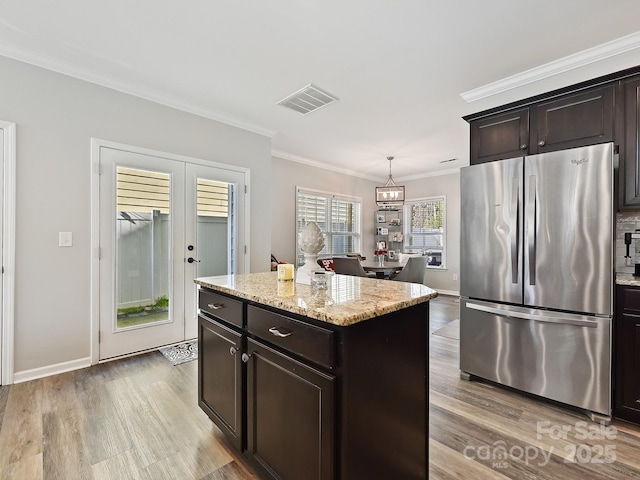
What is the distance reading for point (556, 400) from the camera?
2.20 meters

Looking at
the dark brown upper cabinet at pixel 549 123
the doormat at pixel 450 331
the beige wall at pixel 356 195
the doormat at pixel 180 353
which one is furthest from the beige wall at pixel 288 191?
the dark brown upper cabinet at pixel 549 123

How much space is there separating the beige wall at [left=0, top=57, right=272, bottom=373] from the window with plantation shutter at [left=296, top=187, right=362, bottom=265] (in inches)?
124

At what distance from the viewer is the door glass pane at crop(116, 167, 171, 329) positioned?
3033 mm

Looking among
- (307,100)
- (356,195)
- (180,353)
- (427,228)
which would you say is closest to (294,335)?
(180,353)

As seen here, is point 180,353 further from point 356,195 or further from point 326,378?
point 356,195

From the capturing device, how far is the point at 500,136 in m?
2.72

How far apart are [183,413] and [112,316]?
1442mm

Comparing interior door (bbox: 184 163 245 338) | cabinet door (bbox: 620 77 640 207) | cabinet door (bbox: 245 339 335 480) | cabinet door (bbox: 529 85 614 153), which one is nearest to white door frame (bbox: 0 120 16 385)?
interior door (bbox: 184 163 245 338)

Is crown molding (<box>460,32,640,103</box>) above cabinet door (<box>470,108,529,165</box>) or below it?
above

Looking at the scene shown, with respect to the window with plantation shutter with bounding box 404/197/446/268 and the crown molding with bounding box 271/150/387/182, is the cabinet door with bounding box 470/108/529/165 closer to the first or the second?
the crown molding with bounding box 271/150/387/182

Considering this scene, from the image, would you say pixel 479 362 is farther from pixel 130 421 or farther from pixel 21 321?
pixel 21 321

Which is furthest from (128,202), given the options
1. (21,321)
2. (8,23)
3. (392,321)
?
(392,321)

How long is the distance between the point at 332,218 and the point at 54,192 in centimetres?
457

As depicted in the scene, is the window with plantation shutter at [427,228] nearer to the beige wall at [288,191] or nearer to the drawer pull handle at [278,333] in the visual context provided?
the beige wall at [288,191]
